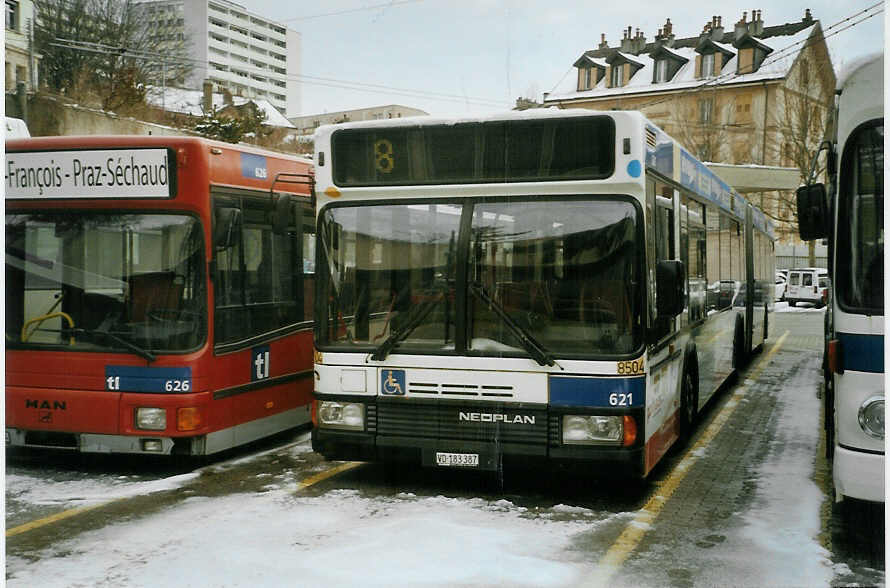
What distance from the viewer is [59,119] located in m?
29.2

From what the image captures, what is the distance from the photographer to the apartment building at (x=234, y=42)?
16844 mm

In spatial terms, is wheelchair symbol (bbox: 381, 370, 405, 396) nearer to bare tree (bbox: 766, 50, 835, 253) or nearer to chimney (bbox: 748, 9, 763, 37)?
bare tree (bbox: 766, 50, 835, 253)


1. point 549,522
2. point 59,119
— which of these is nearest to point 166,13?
point 59,119

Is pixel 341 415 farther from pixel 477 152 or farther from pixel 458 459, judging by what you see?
pixel 477 152

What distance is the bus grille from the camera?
6945mm

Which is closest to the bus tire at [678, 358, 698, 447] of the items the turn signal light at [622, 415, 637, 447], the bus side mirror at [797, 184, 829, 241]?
the turn signal light at [622, 415, 637, 447]

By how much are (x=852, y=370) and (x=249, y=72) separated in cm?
1836

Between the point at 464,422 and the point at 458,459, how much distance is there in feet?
0.88

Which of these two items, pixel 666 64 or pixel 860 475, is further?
pixel 666 64

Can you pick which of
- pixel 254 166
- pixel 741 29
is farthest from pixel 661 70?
pixel 254 166

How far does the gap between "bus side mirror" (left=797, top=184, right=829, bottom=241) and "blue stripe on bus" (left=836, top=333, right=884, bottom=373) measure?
1.16m

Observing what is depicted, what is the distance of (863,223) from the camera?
571 cm

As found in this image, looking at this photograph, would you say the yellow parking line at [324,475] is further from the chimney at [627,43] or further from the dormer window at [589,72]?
the chimney at [627,43]

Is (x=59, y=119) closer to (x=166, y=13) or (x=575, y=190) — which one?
(x=166, y=13)
